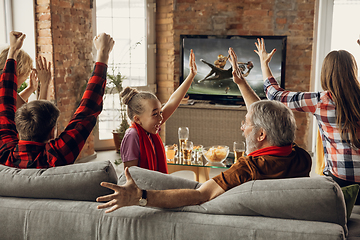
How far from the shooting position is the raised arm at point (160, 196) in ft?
3.64

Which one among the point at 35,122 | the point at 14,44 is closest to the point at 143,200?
the point at 35,122

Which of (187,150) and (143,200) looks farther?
(187,150)

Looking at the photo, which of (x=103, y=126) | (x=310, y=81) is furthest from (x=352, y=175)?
(x=103, y=126)

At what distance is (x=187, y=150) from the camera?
8.91 feet

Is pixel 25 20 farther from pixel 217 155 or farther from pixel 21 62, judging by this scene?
pixel 217 155

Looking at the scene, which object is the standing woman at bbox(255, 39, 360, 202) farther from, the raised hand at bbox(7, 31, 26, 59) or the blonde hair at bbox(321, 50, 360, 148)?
the raised hand at bbox(7, 31, 26, 59)

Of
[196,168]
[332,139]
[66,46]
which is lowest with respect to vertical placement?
[196,168]

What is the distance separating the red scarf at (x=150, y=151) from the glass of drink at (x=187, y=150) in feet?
1.91

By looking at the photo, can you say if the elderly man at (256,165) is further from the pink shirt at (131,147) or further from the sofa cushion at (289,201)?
the pink shirt at (131,147)

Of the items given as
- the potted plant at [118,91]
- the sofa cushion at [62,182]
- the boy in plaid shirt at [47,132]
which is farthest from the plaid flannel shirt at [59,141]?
the potted plant at [118,91]

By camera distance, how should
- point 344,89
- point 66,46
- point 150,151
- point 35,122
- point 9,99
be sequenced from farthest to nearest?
point 66,46 < point 150,151 < point 344,89 < point 9,99 < point 35,122

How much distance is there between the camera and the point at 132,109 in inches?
80.6

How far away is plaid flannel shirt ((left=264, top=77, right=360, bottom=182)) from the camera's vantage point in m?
1.85

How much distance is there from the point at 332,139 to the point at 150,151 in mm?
981
